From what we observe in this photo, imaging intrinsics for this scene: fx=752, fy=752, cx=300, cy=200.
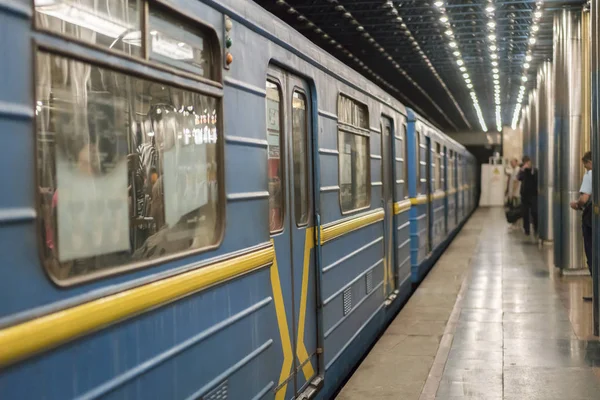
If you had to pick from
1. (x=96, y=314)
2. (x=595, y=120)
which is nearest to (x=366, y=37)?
(x=595, y=120)

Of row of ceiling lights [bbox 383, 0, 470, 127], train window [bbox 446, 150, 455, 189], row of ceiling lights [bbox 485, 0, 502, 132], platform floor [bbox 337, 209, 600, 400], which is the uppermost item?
row of ceiling lights [bbox 383, 0, 470, 127]

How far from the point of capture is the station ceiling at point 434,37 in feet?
41.5

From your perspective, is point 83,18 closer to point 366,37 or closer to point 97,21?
point 97,21

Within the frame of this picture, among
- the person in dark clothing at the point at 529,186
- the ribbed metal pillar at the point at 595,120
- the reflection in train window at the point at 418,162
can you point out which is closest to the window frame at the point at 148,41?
the ribbed metal pillar at the point at 595,120

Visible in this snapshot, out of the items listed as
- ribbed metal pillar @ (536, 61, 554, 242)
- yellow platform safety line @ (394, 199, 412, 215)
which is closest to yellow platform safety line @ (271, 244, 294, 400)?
yellow platform safety line @ (394, 199, 412, 215)

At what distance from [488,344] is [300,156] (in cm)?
336

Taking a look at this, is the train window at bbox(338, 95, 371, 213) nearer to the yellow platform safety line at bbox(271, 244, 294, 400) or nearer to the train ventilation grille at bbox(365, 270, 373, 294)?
the train ventilation grille at bbox(365, 270, 373, 294)

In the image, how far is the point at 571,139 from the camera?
11.7 metres

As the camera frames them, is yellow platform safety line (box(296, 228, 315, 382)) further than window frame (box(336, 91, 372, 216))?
No

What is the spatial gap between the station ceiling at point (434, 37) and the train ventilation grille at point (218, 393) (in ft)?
31.0

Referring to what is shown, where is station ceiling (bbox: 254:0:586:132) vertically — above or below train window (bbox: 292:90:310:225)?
above

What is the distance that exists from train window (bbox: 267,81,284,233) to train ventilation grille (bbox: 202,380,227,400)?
3.56ft

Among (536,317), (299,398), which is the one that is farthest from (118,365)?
(536,317)

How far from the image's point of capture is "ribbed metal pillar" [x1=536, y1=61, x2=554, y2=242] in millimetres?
15867
